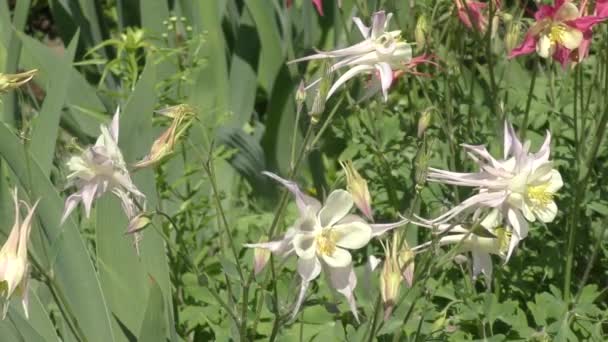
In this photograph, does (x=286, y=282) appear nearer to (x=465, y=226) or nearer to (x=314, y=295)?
(x=314, y=295)

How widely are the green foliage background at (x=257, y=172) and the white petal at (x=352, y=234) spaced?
122 millimetres

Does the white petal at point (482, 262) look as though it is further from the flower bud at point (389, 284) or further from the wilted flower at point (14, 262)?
the wilted flower at point (14, 262)

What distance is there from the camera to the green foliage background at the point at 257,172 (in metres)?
1.67

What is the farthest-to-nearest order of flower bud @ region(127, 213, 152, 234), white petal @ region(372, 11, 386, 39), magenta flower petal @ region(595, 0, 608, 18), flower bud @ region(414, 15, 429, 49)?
flower bud @ region(414, 15, 429, 49), magenta flower petal @ region(595, 0, 608, 18), white petal @ region(372, 11, 386, 39), flower bud @ region(127, 213, 152, 234)

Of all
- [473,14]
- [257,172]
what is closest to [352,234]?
[473,14]

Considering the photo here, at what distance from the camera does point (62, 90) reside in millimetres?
1859

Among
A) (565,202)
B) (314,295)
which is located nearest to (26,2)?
(314,295)

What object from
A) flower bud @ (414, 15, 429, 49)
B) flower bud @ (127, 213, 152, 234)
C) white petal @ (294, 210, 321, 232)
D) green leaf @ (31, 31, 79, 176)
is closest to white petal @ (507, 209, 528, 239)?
white petal @ (294, 210, 321, 232)

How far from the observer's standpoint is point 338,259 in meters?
1.30

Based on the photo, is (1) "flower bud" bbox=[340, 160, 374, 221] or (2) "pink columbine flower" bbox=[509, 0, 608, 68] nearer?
(1) "flower bud" bbox=[340, 160, 374, 221]

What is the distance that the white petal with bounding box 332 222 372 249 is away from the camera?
1.29 meters

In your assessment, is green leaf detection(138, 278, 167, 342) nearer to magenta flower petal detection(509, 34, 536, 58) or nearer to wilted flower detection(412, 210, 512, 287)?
wilted flower detection(412, 210, 512, 287)

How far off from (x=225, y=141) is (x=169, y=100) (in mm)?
254

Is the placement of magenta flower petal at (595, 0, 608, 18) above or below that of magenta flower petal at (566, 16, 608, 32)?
above
